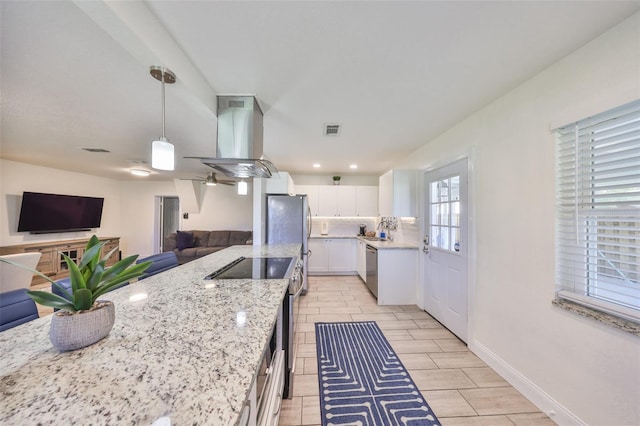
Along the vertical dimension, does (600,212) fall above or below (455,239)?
above

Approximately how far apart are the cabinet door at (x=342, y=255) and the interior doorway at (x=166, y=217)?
481cm

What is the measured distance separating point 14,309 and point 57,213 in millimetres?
5547

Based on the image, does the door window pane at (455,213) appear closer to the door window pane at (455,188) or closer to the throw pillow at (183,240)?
the door window pane at (455,188)

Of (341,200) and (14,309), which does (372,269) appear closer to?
(341,200)

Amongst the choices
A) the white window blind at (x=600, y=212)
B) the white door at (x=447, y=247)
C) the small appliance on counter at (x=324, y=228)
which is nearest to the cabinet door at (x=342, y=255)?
the small appliance on counter at (x=324, y=228)

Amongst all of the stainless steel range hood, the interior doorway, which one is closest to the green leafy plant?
the stainless steel range hood

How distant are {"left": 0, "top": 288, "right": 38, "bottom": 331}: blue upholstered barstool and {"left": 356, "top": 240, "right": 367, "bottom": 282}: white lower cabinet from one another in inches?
158

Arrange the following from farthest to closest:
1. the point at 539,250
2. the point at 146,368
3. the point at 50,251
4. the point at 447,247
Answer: the point at 50,251
the point at 447,247
the point at 539,250
the point at 146,368

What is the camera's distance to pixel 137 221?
6.40 metres

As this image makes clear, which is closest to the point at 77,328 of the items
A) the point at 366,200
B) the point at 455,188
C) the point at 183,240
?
the point at 455,188

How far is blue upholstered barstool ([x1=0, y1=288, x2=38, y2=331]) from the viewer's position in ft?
3.48

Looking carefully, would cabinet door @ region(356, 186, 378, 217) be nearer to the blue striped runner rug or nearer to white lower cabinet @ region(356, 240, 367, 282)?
white lower cabinet @ region(356, 240, 367, 282)

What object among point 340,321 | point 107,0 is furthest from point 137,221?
point 107,0

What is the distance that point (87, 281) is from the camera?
0.84 meters
